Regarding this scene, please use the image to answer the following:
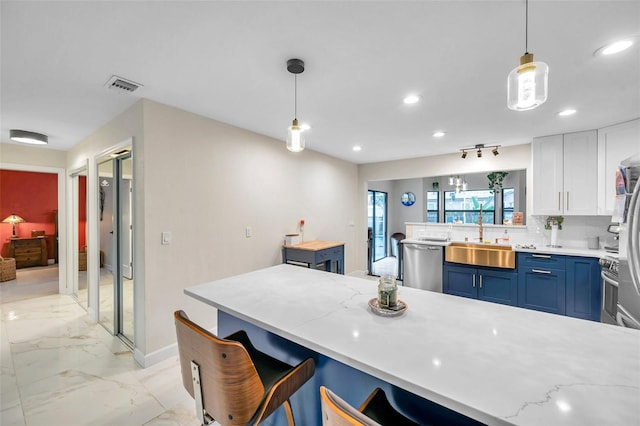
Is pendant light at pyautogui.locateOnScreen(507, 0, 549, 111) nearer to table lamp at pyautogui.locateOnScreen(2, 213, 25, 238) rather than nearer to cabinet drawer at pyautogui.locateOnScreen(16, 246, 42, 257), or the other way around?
table lamp at pyautogui.locateOnScreen(2, 213, 25, 238)

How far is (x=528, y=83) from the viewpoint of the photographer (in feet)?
3.69

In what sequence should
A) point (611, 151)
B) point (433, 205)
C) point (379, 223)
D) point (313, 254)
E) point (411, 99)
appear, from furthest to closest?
point (379, 223), point (433, 205), point (313, 254), point (611, 151), point (411, 99)

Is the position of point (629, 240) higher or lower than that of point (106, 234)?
higher

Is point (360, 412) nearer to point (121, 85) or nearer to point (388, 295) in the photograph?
point (388, 295)

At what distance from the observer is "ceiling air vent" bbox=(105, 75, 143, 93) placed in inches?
80.5

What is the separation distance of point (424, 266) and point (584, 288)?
72.1 inches

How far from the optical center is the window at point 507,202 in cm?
623

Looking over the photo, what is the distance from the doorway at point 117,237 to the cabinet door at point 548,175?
5.03 meters

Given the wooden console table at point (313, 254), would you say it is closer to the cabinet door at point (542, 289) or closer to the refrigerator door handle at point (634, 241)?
the cabinet door at point (542, 289)

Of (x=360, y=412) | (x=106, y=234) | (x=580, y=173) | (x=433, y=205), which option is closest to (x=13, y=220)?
(x=106, y=234)

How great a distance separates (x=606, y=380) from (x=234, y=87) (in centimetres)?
260

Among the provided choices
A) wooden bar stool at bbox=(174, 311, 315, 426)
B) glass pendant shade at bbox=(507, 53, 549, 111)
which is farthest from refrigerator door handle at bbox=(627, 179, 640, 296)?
wooden bar stool at bbox=(174, 311, 315, 426)

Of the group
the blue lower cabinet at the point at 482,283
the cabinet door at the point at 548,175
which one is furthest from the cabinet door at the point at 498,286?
the cabinet door at the point at 548,175

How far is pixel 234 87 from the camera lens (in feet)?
7.20
